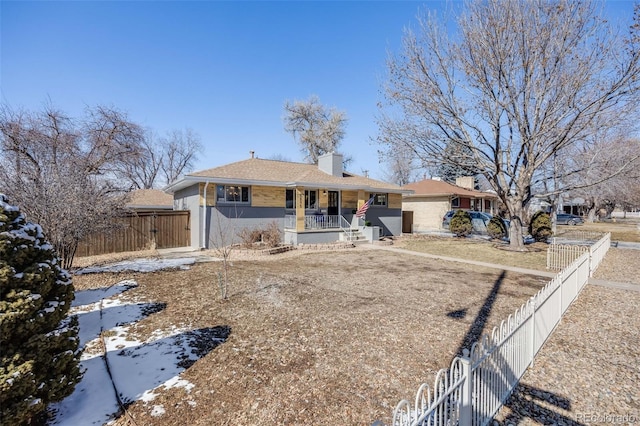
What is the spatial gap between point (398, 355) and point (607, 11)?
1563 centimetres

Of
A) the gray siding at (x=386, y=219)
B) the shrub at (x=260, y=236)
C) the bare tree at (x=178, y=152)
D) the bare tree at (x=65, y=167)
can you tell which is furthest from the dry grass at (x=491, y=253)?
the bare tree at (x=178, y=152)

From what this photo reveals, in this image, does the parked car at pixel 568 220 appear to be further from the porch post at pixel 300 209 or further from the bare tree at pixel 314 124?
the porch post at pixel 300 209

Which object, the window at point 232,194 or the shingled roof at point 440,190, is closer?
the window at point 232,194

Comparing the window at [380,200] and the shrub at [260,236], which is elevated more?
the window at [380,200]

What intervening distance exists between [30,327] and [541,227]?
76.6 feet

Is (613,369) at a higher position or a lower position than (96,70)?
lower

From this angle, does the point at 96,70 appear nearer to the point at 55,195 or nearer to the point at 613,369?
the point at 55,195

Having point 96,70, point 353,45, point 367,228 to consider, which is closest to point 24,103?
point 96,70

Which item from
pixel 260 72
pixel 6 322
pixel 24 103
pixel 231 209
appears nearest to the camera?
pixel 6 322

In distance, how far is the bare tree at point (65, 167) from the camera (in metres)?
7.34

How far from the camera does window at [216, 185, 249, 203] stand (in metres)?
14.3

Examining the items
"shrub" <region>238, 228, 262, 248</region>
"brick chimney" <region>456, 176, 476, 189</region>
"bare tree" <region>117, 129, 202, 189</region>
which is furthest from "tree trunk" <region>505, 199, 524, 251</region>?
"bare tree" <region>117, 129, 202, 189</region>

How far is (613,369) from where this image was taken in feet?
13.0

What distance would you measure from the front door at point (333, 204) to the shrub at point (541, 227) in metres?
13.1
